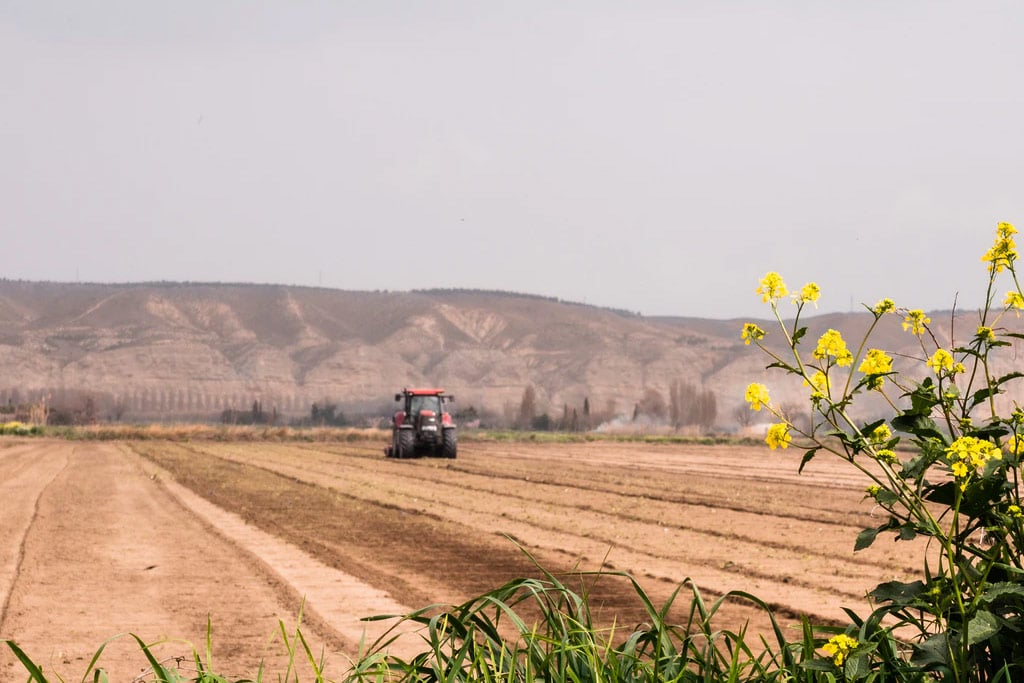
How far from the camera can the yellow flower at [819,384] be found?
3.38m

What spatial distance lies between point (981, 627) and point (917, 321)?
1.08 m

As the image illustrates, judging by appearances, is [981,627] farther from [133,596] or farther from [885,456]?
[133,596]

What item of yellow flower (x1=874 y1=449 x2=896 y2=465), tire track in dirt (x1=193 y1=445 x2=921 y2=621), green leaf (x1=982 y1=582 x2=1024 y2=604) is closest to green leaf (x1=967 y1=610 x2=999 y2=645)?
green leaf (x1=982 y1=582 x2=1024 y2=604)

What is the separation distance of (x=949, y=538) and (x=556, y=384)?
154238 mm

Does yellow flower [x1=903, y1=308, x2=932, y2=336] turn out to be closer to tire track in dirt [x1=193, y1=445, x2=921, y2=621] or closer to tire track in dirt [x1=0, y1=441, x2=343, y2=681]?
tire track in dirt [x1=0, y1=441, x2=343, y2=681]

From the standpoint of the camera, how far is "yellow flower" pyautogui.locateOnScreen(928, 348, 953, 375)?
3.47m

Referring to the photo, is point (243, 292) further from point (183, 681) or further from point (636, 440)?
point (183, 681)

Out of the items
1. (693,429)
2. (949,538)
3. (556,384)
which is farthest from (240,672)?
(556,384)

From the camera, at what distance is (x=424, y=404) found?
140ft

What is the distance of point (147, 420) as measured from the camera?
12912cm

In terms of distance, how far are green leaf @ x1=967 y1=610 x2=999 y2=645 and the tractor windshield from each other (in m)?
39.4

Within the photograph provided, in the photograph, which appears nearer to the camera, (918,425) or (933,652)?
(933,652)

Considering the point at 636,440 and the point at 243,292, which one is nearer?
the point at 636,440

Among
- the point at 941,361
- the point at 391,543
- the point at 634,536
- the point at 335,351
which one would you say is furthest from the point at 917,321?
the point at 335,351
